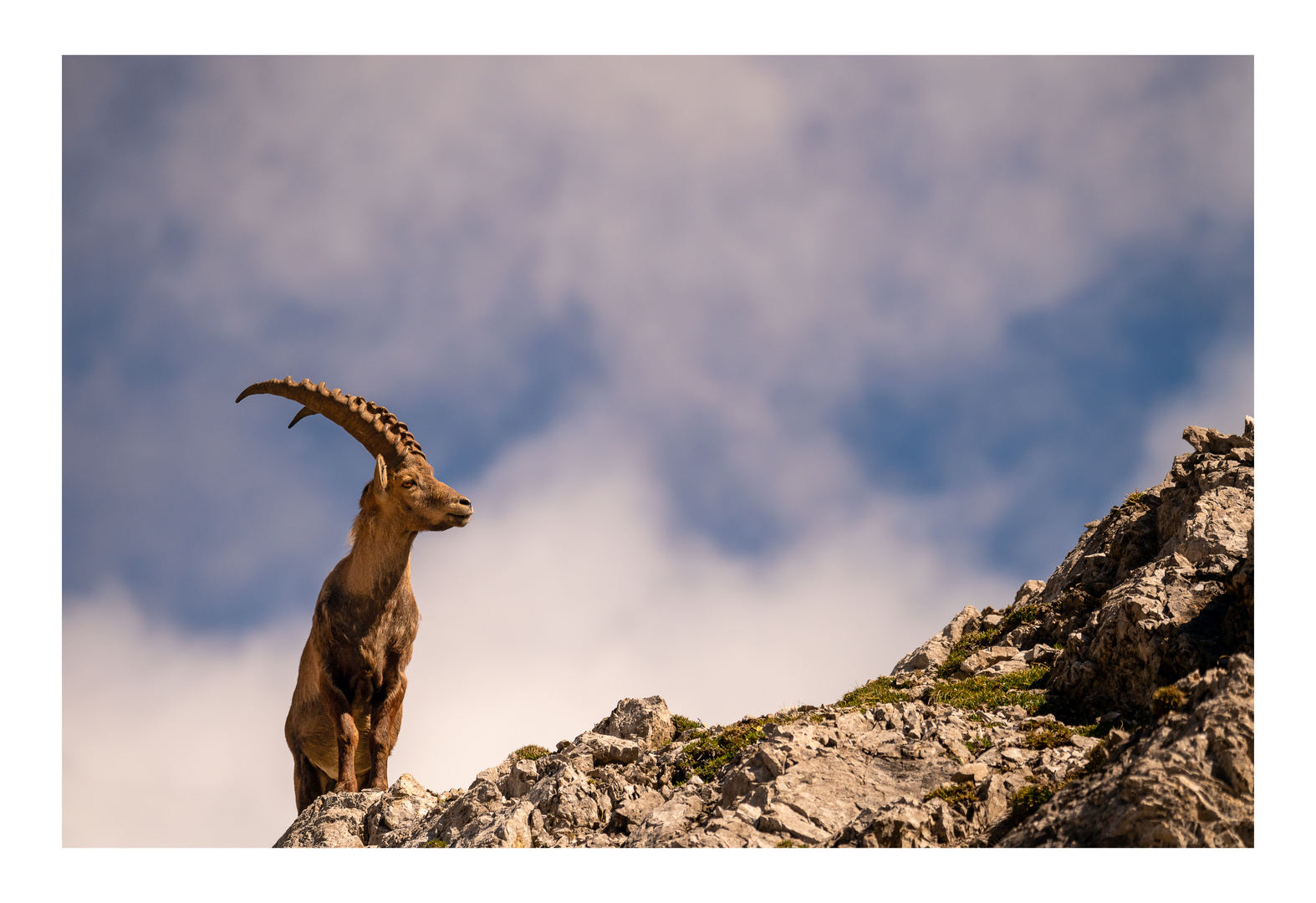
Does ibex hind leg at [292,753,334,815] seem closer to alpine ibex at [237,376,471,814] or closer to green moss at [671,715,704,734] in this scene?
alpine ibex at [237,376,471,814]

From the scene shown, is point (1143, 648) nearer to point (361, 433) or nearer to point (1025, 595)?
point (1025, 595)

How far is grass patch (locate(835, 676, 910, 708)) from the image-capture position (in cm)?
1529

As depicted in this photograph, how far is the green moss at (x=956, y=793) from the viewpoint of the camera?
10.5 m

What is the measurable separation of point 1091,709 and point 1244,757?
4975mm

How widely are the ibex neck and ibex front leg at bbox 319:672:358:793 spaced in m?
1.46

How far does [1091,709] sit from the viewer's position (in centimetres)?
1338

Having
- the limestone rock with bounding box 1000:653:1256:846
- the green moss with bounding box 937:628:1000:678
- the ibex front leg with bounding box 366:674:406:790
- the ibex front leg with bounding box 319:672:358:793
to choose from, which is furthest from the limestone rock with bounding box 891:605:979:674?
the ibex front leg with bounding box 319:672:358:793

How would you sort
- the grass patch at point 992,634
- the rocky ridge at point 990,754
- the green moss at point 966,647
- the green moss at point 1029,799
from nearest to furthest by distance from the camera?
1. the rocky ridge at point 990,754
2. the green moss at point 1029,799
3. the green moss at point 966,647
4. the grass patch at point 992,634

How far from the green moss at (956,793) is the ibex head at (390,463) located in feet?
26.4

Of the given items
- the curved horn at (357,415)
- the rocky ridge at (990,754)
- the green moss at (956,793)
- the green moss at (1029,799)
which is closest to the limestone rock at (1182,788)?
the rocky ridge at (990,754)

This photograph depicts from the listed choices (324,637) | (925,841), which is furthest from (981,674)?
(324,637)

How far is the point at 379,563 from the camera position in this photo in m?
15.2

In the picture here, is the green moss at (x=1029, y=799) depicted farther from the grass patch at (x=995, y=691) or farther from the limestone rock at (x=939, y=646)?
the limestone rock at (x=939, y=646)

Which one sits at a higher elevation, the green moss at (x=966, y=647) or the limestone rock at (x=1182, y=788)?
the green moss at (x=966, y=647)
